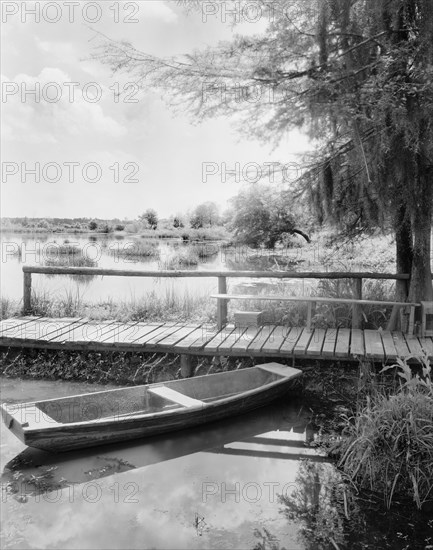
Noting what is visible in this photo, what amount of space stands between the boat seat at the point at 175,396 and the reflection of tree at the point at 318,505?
1.12 meters

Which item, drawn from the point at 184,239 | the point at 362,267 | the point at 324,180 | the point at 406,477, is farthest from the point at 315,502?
the point at 184,239

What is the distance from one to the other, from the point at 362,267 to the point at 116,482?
730 cm

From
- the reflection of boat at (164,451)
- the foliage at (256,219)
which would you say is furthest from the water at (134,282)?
the reflection of boat at (164,451)

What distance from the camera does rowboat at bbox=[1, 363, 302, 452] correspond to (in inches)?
175

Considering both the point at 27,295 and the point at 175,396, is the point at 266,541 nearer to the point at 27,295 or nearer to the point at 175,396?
the point at 175,396

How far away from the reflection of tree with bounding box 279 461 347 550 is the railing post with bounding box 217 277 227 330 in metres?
2.94

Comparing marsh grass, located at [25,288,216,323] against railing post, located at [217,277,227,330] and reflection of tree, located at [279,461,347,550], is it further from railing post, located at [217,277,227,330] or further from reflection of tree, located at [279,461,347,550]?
reflection of tree, located at [279,461,347,550]

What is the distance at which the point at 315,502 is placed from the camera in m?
3.87

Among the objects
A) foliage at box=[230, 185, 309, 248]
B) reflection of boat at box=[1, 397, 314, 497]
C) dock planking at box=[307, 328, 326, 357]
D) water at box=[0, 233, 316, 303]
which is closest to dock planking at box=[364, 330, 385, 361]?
dock planking at box=[307, 328, 326, 357]

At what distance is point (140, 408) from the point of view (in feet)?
17.6

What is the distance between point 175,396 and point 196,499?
1355 millimetres

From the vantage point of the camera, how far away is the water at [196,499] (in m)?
3.44

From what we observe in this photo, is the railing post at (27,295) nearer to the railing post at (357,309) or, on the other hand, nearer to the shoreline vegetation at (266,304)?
the shoreline vegetation at (266,304)

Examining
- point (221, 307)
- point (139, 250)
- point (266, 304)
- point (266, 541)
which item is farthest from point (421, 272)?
point (139, 250)
